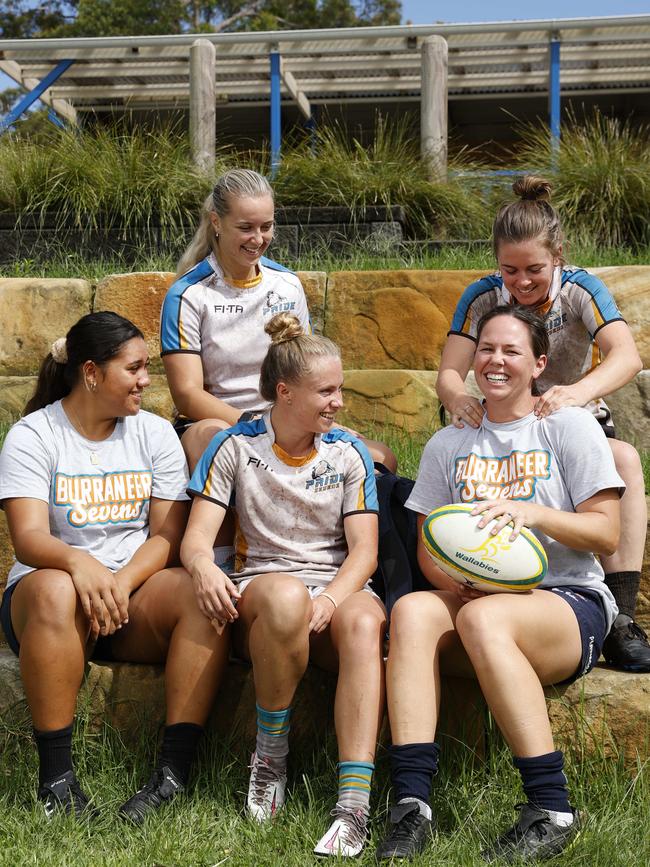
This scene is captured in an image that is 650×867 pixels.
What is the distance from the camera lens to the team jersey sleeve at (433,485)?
318 cm

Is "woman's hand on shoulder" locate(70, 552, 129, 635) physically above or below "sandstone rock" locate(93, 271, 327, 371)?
below

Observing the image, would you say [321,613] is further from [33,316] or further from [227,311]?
[33,316]

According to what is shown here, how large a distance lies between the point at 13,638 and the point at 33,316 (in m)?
2.91

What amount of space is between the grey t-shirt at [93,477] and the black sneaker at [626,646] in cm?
140

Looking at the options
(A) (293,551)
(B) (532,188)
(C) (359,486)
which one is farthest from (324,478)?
(B) (532,188)

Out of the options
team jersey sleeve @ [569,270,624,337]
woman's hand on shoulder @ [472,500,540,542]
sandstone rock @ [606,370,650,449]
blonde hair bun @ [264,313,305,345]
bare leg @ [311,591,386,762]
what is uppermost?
team jersey sleeve @ [569,270,624,337]

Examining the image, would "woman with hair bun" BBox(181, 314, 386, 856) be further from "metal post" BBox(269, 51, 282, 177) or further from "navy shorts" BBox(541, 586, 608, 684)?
"metal post" BBox(269, 51, 282, 177)

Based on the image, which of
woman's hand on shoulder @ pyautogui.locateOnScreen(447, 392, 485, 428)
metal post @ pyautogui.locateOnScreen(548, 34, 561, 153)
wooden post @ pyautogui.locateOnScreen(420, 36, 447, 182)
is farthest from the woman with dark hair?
metal post @ pyautogui.locateOnScreen(548, 34, 561, 153)

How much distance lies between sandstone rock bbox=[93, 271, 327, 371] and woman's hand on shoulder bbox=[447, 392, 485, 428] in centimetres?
Answer: 242

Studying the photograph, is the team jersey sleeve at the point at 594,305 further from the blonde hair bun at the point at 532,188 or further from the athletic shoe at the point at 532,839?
the athletic shoe at the point at 532,839

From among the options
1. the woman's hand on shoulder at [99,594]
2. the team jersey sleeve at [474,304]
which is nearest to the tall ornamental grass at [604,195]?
the team jersey sleeve at [474,304]

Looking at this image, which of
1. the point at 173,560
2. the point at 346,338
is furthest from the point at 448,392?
the point at 346,338

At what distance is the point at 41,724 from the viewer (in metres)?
2.97

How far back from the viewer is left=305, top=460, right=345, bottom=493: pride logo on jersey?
321 centimetres
